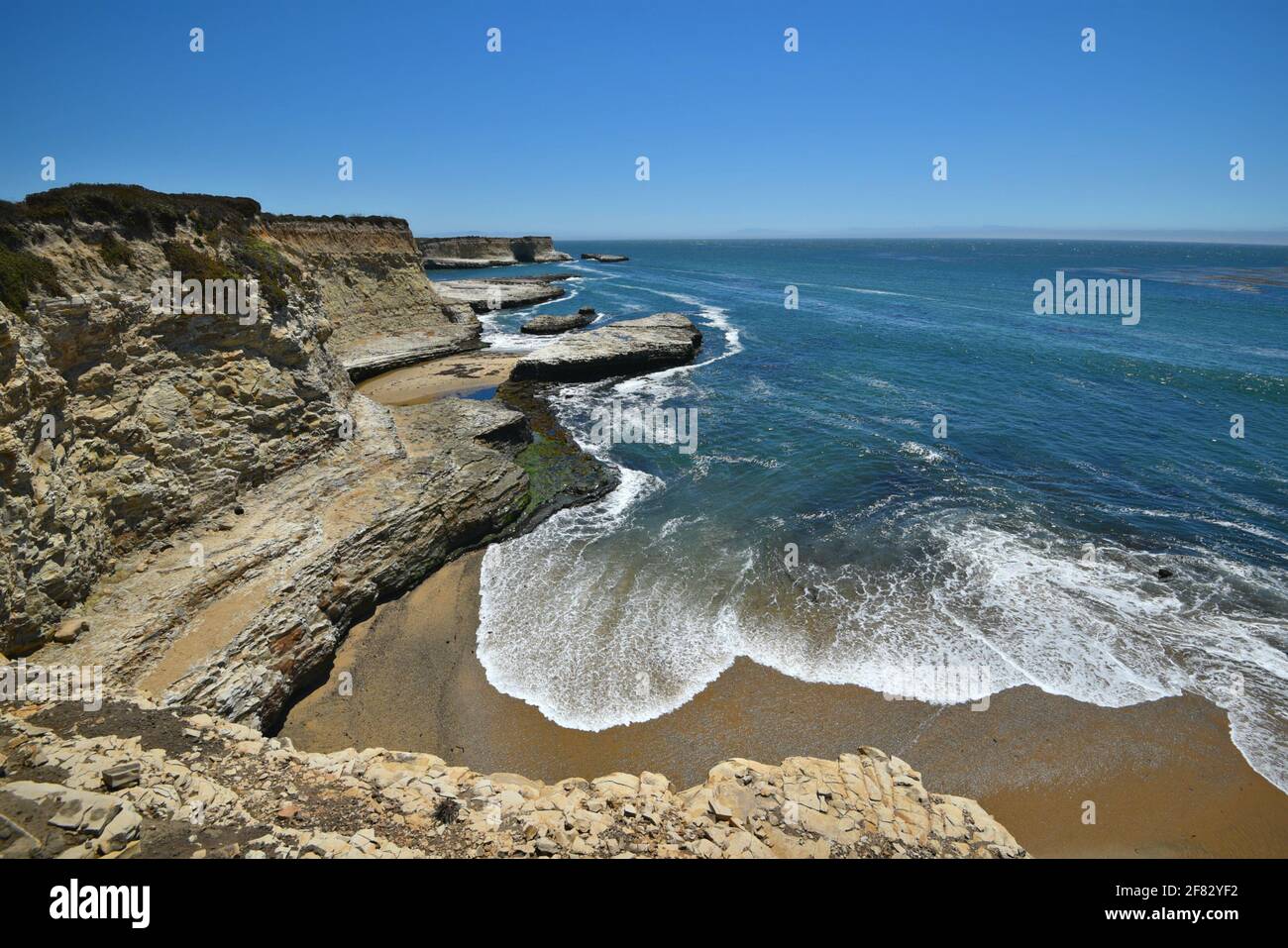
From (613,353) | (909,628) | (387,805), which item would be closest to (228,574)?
(387,805)

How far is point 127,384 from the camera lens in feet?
44.3

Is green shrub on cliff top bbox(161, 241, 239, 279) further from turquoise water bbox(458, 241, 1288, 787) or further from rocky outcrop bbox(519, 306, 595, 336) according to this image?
rocky outcrop bbox(519, 306, 595, 336)

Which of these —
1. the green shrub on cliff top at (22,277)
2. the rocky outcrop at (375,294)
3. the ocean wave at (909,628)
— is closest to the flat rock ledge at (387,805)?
the ocean wave at (909,628)

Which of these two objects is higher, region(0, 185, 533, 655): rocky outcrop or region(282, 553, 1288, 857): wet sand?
region(0, 185, 533, 655): rocky outcrop

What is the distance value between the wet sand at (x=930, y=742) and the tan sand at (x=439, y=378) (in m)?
22.4

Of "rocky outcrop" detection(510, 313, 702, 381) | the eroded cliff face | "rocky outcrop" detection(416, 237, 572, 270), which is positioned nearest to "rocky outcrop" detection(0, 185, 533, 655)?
the eroded cliff face

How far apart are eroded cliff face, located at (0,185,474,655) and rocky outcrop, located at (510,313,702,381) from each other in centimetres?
1690

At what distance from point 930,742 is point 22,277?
2117cm

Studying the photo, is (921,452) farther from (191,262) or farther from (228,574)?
(191,262)

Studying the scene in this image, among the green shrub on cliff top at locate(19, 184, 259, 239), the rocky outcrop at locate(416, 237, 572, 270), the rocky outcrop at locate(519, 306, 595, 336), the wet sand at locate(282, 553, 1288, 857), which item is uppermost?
the rocky outcrop at locate(416, 237, 572, 270)

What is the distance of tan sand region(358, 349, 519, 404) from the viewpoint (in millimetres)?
33688
